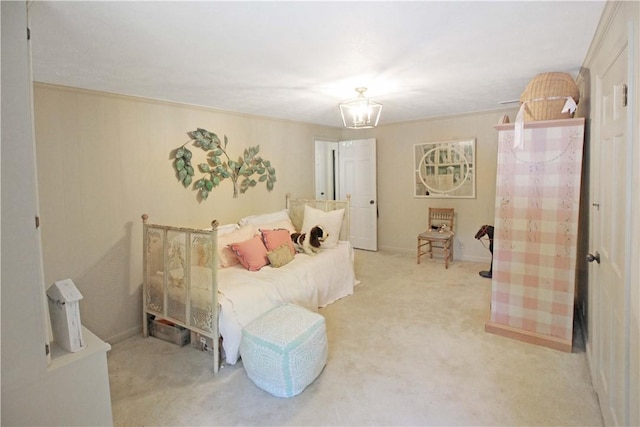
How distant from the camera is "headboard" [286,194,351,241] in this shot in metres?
4.29

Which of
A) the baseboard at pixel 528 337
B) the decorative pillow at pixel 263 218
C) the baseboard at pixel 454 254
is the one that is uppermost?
the decorative pillow at pixel 263 218

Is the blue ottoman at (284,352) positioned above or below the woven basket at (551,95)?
below

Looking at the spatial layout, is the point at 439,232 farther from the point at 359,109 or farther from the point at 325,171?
the point at 325,171

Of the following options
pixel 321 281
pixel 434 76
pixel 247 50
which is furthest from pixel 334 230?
pixel 247 50

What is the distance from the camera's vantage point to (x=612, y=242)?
1707mm

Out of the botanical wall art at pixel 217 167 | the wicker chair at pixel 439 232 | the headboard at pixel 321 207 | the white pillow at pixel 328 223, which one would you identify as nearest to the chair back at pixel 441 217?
the wicker chair at pixel 439 232

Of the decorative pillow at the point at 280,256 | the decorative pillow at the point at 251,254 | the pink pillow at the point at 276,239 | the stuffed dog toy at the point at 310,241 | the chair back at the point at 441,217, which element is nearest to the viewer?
the decorative pillow at the point at 251,254

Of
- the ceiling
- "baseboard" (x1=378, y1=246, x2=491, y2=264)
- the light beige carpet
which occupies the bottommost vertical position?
the light beige carpet

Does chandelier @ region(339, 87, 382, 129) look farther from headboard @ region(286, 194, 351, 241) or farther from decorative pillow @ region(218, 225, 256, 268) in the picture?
decorative pillow @ region(218, 225, 256, 268)

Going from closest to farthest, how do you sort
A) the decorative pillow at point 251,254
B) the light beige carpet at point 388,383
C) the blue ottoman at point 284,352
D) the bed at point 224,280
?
1. the light beige carpet at point 388,383
2. the blue ottoman at point 284,352
3. the bed at point 224,280
4. the decorative pillow at point 251,254

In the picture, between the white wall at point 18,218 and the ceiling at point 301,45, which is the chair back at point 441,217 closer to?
the ceiling at point 301,45

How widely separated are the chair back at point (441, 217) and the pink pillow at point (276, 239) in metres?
2.52

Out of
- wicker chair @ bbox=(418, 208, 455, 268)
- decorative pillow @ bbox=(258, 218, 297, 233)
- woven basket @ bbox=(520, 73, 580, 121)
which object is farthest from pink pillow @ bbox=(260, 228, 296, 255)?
woven basket @ bbox=(520, 73, 580, 121)

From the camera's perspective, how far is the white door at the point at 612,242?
147 cm
